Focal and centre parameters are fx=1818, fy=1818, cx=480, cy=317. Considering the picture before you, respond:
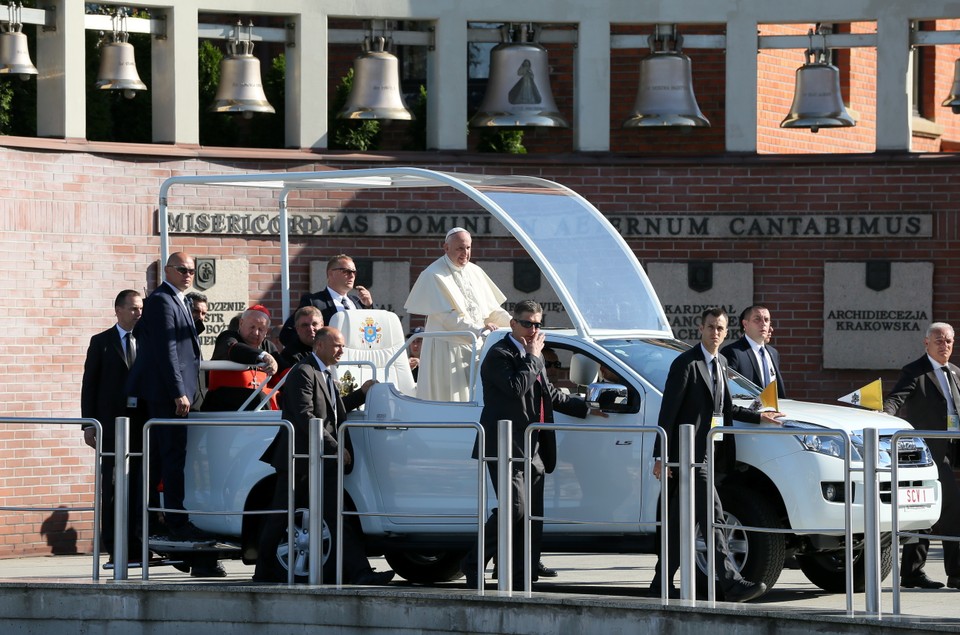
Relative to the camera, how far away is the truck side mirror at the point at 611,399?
34.8ft

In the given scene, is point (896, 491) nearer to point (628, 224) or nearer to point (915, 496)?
point (915, 496)

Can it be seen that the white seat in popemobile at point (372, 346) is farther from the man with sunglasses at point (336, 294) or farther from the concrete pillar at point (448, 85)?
the concrete pillar at point (448, 85)

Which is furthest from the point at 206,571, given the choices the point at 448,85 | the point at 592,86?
the point at 592,86

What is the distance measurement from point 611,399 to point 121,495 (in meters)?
2.86

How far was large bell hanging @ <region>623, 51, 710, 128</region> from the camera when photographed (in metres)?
15.2

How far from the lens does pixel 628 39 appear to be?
15.7 metres

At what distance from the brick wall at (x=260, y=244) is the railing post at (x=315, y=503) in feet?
16.2

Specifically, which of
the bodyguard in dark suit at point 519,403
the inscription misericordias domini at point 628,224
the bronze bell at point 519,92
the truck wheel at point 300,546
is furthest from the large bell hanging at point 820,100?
the truck wheel at point 300,546

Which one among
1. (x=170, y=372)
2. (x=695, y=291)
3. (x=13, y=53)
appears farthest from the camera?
(x=695, y=291)

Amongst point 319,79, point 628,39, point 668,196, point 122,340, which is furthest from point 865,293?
point 122,340

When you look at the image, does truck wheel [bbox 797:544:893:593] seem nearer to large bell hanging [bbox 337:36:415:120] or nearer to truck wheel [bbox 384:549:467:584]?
truck wheel [bbox 384:549:467:584]

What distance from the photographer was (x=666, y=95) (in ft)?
50.1

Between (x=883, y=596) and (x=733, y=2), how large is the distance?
6459mm

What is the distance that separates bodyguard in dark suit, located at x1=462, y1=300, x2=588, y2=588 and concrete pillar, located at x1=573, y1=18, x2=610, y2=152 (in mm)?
5493
